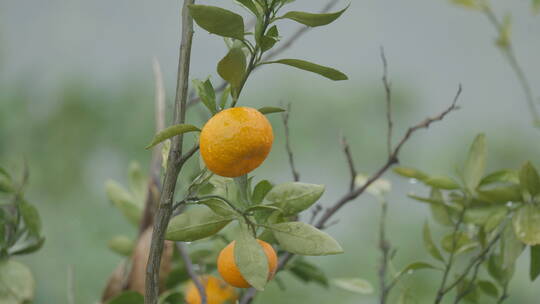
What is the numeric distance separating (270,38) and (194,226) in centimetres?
12

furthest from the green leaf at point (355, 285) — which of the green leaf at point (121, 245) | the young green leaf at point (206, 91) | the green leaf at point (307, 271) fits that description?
the young green leaf at point (206, 91)

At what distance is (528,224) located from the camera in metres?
0.50

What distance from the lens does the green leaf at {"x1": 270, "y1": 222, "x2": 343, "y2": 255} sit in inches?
12.6

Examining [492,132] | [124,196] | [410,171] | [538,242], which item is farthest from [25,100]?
[538,242]

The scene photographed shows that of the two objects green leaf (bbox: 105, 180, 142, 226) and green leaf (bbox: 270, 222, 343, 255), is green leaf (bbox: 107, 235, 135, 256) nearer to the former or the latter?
green leaf (bbox: 105, 180, 142, 226)

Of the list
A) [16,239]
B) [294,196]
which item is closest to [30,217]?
[16,239]

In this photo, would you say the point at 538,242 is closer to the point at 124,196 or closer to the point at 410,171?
the point at 410,171

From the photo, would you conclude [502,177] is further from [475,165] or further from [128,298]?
[128,298]

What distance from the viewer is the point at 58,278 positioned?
1386 millimetres

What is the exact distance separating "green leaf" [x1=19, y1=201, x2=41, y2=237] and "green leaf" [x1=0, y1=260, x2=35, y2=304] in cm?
4

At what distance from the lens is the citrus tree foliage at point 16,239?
0.53 m

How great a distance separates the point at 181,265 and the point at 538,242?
1.15 ft

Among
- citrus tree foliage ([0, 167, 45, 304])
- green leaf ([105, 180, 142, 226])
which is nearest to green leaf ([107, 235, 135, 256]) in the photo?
green leaf ([105, 180, 142, 226])

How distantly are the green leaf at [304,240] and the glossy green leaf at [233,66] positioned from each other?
0.09m
